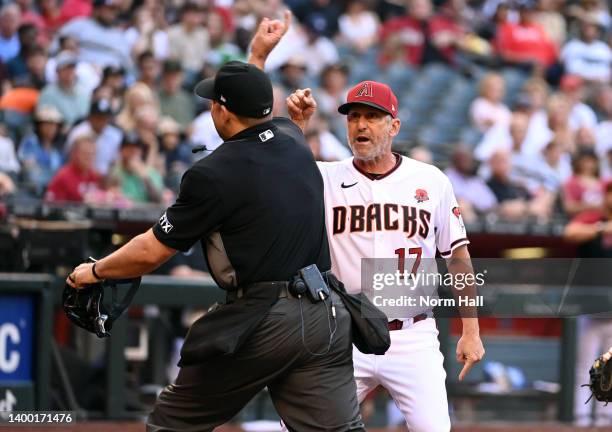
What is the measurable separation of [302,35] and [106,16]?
277 centimetres

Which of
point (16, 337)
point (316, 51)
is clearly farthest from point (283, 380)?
point (316, 51)

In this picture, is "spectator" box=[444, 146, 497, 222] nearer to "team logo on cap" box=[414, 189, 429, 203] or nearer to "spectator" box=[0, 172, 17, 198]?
"spectator" box=[0, 172, 17, 198]

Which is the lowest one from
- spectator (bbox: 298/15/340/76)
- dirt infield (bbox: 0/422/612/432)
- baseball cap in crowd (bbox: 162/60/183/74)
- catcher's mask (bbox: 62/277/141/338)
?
dirt infield (bbox: 0/422/612/432)

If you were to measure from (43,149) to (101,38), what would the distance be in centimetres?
237

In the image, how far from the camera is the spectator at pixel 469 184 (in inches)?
513

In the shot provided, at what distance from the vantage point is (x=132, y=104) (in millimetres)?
12367

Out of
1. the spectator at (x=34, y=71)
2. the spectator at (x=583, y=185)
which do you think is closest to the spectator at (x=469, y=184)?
the spectator at (x=583, y=185)

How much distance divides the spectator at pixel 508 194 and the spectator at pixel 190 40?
11.2ft

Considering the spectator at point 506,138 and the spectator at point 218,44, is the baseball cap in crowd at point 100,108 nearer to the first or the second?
the spectator at point 218,44

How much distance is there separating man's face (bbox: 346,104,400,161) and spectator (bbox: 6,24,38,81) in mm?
6867

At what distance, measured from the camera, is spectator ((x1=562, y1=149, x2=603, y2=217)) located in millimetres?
12930

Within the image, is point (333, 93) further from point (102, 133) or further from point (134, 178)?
point (134, 178)

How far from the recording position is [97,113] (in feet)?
38.5

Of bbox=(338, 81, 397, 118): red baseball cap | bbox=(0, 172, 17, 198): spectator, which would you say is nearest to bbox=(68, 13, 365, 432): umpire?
bbox=(338, 81, 397, 118): red baseball cap
